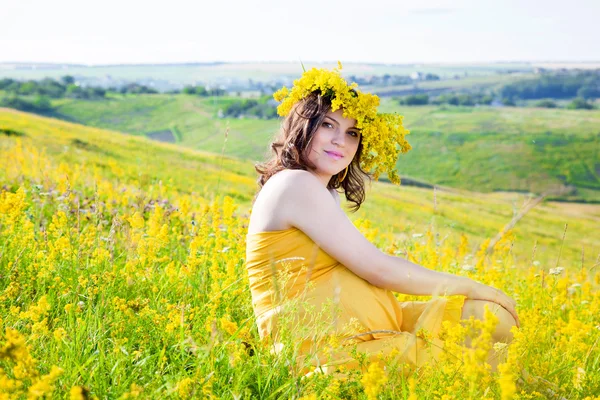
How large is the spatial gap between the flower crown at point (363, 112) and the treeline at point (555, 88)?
179109mm

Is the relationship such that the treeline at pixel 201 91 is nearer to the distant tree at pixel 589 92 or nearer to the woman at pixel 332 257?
the distant tree at pixel 589 92

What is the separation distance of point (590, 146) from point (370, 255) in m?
128

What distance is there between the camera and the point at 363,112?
143 inches

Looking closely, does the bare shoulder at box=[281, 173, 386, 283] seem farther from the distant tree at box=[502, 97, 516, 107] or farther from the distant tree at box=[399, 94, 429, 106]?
the distant tree at box=[502, 97, 516, 107]

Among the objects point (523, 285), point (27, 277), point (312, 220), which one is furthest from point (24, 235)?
point (523, 285)

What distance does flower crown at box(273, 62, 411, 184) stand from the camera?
11.8 feet

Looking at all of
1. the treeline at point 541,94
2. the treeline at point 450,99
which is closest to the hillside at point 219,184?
the treeline at point 450,99

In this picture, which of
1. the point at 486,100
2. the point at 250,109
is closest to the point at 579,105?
the point at 486,100

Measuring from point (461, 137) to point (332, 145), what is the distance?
124630 mm

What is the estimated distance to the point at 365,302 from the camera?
11.0ft

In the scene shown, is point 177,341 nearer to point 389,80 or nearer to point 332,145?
point 332,145

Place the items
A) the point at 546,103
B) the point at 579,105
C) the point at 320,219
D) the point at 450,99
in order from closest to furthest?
the point at 320,219, the point at 579,105, the point at 546,103, the point at 450,99

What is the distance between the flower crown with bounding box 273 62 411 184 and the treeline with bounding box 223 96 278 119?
130 meters

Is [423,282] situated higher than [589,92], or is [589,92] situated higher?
[423,282]
